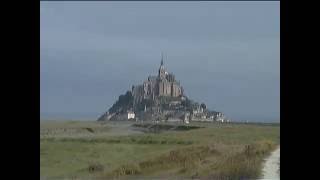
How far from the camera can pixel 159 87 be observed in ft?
5.39

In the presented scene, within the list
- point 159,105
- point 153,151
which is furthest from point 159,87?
point 153,151

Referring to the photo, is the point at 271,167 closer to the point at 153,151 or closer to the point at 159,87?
the point at 159,87

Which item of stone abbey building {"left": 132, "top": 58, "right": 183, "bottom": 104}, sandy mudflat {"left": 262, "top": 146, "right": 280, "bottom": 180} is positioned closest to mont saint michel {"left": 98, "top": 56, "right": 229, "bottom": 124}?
stone abbey building {"left": 132, "top": 58, "right": 183, "bottom": 104}

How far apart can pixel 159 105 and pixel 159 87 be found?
3.4 inches

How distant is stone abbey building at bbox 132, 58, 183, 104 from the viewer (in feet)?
5.43

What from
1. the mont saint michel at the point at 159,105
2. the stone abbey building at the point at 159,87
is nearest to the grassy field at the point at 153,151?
the mont saint michel at the point at 159,105

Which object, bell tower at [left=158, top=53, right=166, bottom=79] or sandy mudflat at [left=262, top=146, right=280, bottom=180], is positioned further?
bell tower at [left=158, top=53, right=166, bottom=79]

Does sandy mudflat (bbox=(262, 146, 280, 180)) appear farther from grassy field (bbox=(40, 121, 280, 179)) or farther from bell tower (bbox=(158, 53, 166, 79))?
bell tower (bbox=(158, 53, 166, 79))
